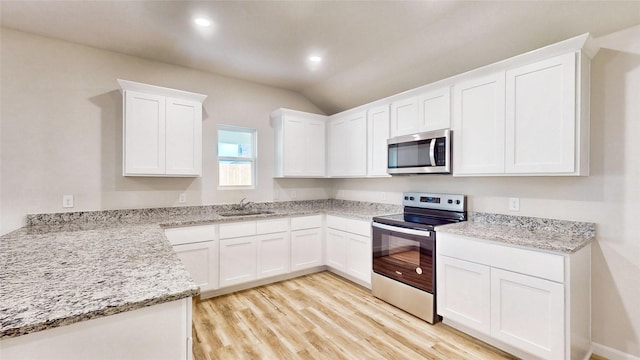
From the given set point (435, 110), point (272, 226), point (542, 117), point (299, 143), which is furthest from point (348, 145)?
point (542, 117)

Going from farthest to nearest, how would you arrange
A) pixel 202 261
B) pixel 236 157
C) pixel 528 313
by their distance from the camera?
1. pixel 236 157
2. pixel 202 261
3. pixel 528 313

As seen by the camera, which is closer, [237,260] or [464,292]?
[464,292]

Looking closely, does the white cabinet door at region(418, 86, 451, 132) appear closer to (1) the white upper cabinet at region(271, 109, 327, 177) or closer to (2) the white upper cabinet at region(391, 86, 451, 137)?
(2) the white upper cabinet at region(391, 86, 451, 137)

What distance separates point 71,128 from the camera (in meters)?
2.84

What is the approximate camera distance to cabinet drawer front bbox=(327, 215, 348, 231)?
363 cm

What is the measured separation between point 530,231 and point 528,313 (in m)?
0.70

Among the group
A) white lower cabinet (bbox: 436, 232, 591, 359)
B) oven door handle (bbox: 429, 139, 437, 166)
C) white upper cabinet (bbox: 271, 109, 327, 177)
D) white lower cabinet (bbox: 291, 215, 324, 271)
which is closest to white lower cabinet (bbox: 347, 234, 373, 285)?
white lower cabinet (bbox: 291, 215, 324, 271)

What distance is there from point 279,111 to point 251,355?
2.93m

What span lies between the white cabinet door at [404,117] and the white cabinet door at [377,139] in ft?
0.33

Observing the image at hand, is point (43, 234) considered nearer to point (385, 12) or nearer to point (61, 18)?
point (61, 18)

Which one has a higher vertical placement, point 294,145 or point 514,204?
point 294,145

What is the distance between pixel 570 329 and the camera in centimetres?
183

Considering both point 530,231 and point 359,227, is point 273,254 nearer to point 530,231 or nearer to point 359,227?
point 359,227

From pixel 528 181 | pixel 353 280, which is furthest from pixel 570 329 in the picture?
pixel 353 280
